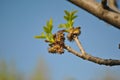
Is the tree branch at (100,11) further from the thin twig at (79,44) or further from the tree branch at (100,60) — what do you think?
the thin twig at (79,44)

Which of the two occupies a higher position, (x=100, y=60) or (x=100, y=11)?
(x=100, y=11)

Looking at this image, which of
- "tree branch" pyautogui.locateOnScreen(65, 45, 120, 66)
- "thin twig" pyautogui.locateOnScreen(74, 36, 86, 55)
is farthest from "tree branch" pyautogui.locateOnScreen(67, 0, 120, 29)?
"thin twig" pyautogui.locateOnScreen(74, 36, 86, 55)

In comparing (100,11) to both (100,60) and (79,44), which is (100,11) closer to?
(100,60)

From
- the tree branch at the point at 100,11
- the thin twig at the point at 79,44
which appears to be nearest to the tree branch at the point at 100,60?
the thin twig at the point at 79,44

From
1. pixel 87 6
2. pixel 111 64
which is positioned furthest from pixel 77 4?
pixel 111 64

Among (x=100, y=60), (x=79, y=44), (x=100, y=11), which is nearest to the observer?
(x=100, y=11)

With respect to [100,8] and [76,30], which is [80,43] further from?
[100,8]

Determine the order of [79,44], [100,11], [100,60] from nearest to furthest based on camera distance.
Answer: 1. [100,11]
2. [100,60]
3. [79,44]

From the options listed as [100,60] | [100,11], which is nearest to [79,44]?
[100,60]

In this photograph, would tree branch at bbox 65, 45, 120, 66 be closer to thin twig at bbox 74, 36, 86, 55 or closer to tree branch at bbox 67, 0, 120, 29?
thin twig at bbox 74, 36, 86, 55
